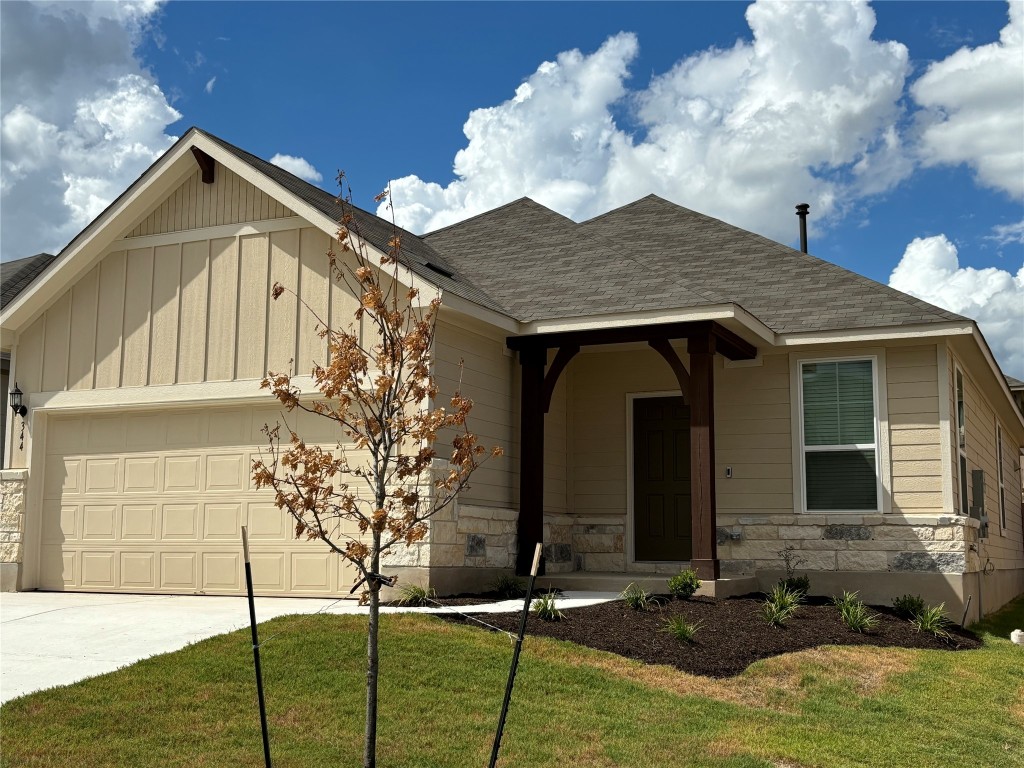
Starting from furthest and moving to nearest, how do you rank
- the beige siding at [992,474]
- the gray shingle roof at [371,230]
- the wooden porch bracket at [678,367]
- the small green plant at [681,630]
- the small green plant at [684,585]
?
the beige siding at [992,474], the gray shingle roof at [371,230], the wooden porch bracket at [678,367], the small green plant at [684,585], the small green plant at [681,630]

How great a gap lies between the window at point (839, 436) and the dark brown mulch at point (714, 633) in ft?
5.47

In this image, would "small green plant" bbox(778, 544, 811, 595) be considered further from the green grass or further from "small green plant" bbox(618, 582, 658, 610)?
the green grass

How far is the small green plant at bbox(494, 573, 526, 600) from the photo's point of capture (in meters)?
11.4

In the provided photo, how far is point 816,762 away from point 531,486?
6.32 metres

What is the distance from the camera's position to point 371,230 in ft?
43.3

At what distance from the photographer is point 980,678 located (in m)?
9.03

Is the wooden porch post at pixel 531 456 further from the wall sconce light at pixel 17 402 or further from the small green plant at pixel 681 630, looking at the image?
the wall sconce light at pixel 17 402

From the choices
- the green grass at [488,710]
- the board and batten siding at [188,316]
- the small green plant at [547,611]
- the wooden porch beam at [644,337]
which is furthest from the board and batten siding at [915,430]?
the board and batten siding at [188,316]

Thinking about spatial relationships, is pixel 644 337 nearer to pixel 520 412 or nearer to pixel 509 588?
pixel 520 412

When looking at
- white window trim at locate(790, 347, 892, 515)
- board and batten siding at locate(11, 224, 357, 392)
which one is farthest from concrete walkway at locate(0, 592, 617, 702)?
white window trim at locate(790, 347, 892, 515)

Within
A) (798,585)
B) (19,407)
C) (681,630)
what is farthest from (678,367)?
(19,407)

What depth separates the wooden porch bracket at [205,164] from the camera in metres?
12.6

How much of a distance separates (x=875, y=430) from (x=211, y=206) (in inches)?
330

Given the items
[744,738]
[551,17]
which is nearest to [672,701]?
[744,738]
